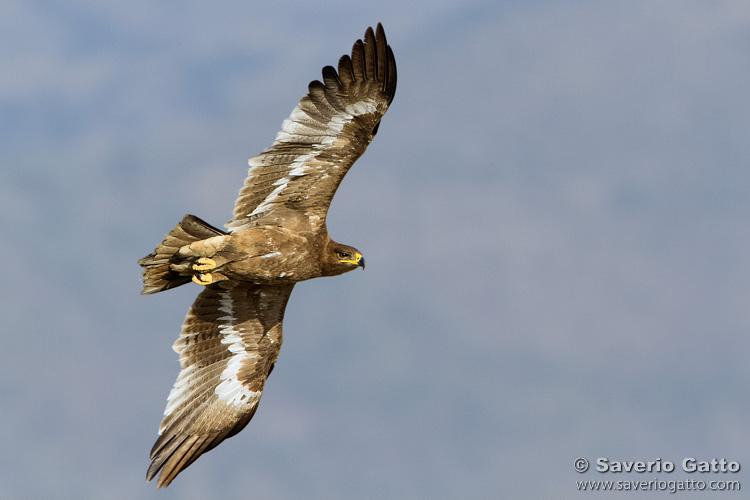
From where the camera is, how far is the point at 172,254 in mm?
13727

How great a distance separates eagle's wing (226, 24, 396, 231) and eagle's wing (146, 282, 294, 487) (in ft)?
4.99

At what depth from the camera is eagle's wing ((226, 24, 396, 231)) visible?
44.7ft

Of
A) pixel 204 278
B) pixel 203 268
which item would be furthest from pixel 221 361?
pixel 203 268

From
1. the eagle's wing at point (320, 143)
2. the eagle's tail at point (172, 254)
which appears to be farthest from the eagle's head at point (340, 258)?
the eagle's tail at point (172, 254)

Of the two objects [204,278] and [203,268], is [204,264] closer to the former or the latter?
[203,268]

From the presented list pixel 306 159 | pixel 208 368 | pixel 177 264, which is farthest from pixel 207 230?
pixel 208 368

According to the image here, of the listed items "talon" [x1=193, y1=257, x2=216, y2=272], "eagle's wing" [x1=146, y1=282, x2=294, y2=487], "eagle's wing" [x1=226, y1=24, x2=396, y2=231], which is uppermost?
"eagle's wing" [x1=226, y1=24, x2=396, y2=231]

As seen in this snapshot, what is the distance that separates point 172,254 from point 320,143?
2365mm

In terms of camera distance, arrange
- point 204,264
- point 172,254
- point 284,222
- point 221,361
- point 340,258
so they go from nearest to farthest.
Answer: point 204,264
point 172,254
point 284,222
point 340,258
point 221,361

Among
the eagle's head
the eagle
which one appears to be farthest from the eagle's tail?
the eagle's head

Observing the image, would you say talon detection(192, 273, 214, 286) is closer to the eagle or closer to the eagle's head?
the eagle

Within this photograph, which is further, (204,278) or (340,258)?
(340,258)

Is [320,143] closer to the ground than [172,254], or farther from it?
farther from it

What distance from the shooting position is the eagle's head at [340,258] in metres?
14.2
